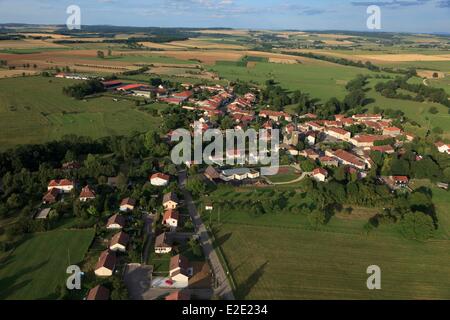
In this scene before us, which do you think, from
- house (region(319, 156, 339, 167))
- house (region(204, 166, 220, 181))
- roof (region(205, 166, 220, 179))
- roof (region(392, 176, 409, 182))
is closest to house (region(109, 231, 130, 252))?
house (region(204, 166, 220, 181))

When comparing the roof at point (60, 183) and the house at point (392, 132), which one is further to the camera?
the house at point (392, 132)

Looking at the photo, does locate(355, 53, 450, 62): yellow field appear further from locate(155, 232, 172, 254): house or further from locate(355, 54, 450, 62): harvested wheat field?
locate(155, 232, 172, 254): house

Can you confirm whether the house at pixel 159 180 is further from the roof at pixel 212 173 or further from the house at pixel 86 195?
the house at pixel 86 195

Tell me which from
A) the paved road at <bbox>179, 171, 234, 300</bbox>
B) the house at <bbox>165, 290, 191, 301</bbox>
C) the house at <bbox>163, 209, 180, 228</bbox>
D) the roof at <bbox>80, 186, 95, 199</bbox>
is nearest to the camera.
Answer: the house at <bbox>165, 290, 191, 301</bbox>

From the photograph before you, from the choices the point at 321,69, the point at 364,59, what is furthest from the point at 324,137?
the point at 364,59

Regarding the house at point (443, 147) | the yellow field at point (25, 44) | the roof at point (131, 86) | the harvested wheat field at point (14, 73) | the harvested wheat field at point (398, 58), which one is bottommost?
the house at point (443, 147)

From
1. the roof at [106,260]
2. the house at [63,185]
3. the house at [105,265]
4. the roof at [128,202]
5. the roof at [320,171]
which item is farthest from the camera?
the roof at [320,171]

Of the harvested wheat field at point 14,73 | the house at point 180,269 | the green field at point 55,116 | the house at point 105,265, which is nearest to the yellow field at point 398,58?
the green field at point 55,116
